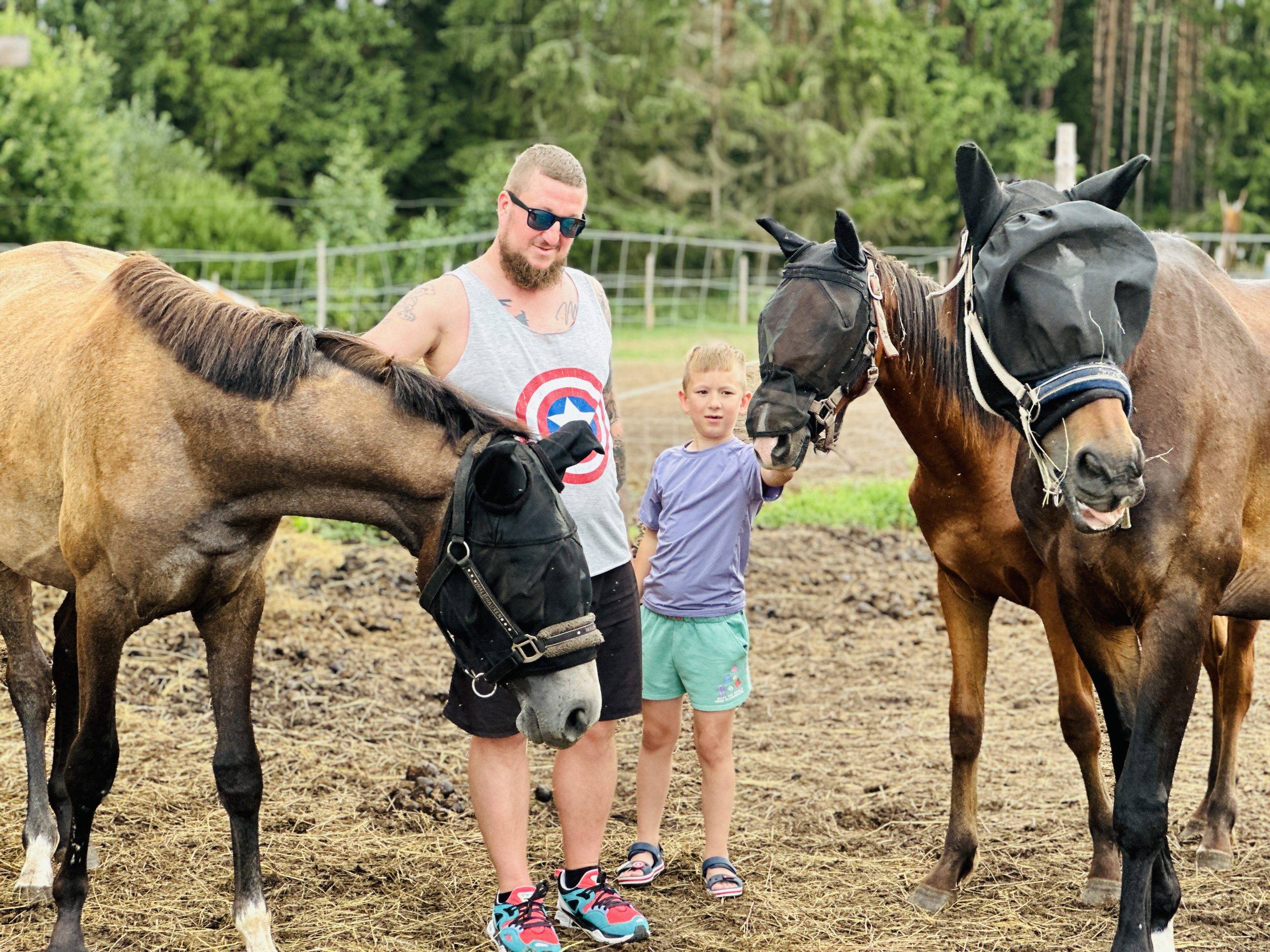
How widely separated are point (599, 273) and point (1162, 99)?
2131 cm

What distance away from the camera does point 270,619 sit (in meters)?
6.05

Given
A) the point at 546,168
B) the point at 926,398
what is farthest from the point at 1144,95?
the point at 546,168

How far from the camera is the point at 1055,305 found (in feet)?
8.17

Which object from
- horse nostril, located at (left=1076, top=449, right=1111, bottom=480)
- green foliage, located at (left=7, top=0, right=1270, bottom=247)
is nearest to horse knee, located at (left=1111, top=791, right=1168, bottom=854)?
horse nostril, located at (left=1076, top=449, right=1111, bottom=480)

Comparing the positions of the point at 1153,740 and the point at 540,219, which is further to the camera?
the point at 540,219

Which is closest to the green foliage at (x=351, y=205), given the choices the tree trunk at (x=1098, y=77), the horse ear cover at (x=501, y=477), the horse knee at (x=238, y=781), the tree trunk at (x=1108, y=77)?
the tree trunk at (x=1108, y=77)

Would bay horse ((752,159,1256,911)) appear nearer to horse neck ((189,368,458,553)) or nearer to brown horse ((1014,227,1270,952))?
brown horse ((1014,227,1270,952))

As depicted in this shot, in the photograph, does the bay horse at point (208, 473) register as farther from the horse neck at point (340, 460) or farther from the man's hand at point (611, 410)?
the man's hand at point (611, 410)

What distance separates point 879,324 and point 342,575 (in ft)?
15.5

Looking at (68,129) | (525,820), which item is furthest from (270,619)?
(68,129)

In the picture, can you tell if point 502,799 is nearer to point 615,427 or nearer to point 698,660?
point 698,660

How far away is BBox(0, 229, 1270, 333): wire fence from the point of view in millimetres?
17422

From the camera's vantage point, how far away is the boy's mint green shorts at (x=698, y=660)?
137 inches

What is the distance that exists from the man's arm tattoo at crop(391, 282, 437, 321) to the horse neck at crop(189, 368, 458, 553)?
0.98ft
